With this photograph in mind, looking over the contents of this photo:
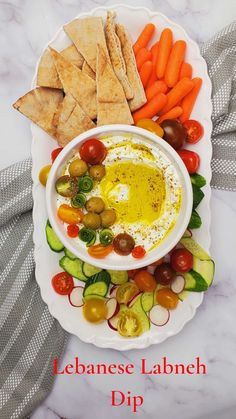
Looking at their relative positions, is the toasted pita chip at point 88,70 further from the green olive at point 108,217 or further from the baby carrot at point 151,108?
the green olive at point 108,217

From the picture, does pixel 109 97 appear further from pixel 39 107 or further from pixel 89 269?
pixel 89 269

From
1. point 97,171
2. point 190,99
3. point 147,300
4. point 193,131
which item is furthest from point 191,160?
point 147,300

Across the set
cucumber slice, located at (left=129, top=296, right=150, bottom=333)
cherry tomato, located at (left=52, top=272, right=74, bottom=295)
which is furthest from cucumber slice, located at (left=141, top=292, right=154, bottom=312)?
cherry tomato, located at (left=52, top=272, right=74, bottom=295)

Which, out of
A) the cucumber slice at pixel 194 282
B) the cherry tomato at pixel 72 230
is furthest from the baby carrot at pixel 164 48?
the cucumber slice at pixel 194 282

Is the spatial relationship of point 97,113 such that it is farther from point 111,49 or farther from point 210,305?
point 210,305

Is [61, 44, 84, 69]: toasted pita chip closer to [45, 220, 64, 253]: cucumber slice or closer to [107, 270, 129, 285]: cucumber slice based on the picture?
[45, 220, 64, 253]: cucumber slice
